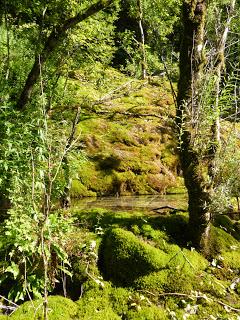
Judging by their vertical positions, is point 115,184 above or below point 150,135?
below

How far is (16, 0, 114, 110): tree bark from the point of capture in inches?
260

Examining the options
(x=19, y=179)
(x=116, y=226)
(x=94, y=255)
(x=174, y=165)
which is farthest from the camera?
(x=174, y=165)

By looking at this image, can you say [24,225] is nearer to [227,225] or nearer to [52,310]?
[52,310]

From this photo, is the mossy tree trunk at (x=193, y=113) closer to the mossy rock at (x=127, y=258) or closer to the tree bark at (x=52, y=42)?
the mossy rock at (x=127, y=258)

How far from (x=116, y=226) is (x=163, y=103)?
965cm

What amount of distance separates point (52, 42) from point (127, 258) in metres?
4.22

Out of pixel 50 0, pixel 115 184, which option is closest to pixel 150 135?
pixel 115 184

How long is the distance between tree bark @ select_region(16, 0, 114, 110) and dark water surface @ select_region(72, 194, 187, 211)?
263 centimetres

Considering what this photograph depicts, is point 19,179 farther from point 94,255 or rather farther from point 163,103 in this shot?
point 163,103

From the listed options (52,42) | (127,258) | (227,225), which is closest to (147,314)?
(127,258)

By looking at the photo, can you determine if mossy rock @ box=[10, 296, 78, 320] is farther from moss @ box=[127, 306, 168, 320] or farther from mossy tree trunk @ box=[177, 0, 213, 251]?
mossy tree trunk @ box=[177, 0, 213, 251]

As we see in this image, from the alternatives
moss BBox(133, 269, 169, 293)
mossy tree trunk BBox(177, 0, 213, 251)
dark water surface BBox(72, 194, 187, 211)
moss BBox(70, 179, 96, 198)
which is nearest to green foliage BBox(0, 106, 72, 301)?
moss BBox(133, 269, 169, 293)

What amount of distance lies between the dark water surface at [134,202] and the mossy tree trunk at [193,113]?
2394mm

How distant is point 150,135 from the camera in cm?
1226
